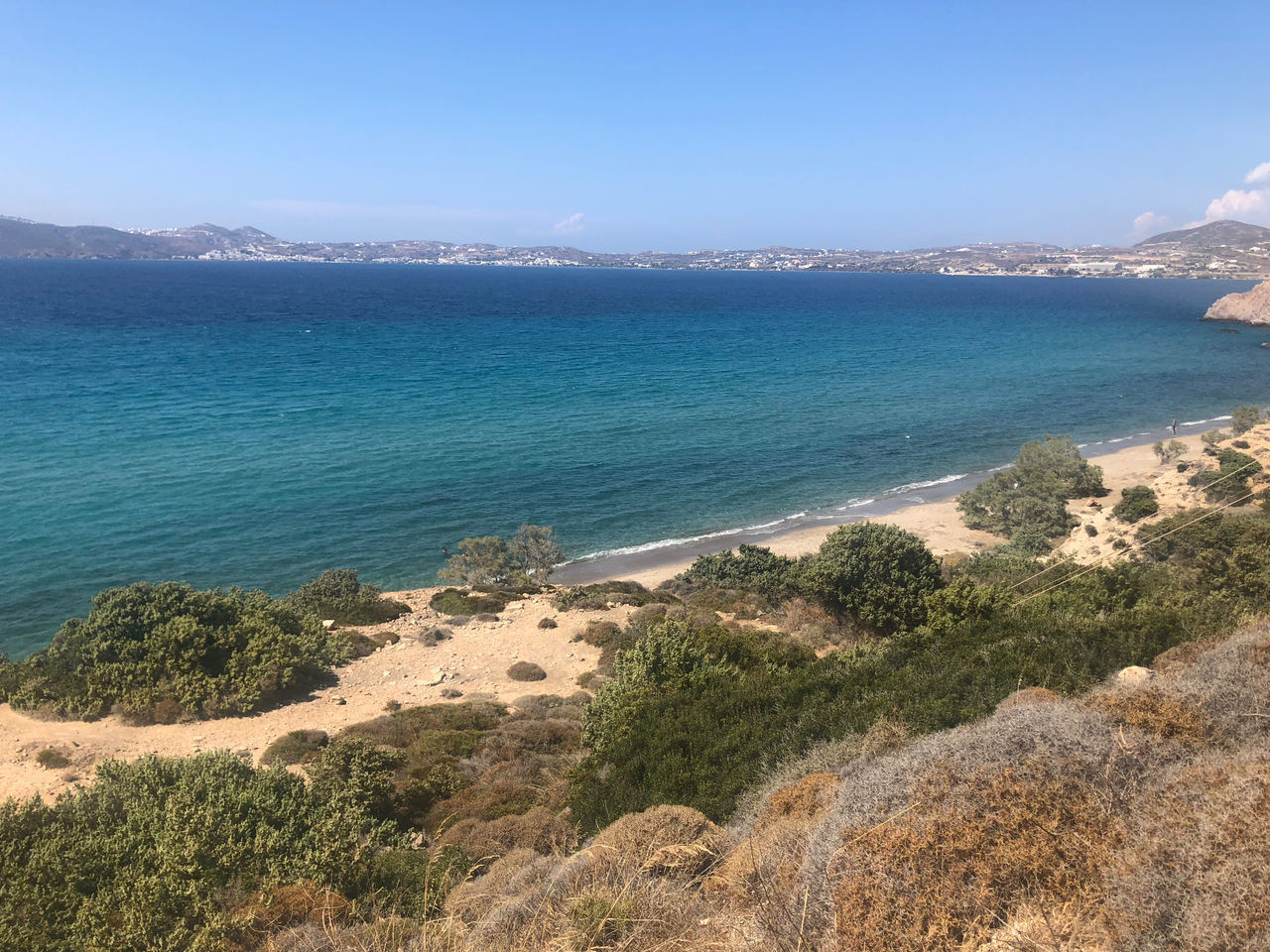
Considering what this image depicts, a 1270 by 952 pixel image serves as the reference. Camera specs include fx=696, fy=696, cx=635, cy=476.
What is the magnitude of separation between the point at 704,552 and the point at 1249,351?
85094 millimetres

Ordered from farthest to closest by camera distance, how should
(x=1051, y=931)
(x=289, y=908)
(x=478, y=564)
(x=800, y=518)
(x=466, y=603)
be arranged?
1. (x=800, y=518)
2. (x=478, y=564)
3. (x=466, y=603)
4. (x=289, y=908)
5. (x=1051, y=931)

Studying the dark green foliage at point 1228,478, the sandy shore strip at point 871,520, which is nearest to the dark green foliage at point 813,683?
the sandy shore strip at point 871,520

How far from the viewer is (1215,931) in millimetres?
3553

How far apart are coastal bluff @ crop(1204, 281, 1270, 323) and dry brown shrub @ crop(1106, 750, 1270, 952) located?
131582 millimetres

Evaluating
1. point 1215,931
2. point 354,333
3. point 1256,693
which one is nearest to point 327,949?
point 1215,931

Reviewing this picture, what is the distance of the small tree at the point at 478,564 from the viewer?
26391mm

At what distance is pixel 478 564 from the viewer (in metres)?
27.0

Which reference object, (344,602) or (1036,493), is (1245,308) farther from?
(344,602)

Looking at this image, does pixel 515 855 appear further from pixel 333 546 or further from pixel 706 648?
pixel 333 546

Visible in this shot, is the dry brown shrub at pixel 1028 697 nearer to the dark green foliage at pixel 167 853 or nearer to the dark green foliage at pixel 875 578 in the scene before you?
the dark green foliage at pixel 167 853

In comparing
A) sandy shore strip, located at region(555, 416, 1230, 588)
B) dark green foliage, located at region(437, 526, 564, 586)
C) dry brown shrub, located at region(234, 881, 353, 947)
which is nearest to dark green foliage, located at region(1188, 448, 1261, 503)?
sandy shore strip, located at region(555, 416, 1230, 588)

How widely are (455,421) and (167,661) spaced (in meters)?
32.4

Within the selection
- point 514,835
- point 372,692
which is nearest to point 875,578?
point 514,835

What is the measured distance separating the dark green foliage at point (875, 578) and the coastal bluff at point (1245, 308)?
119116 millimetres
